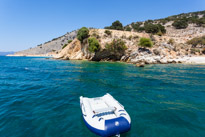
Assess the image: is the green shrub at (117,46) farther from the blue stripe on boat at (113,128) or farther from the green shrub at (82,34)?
the blue stripe on boat at (113,128)

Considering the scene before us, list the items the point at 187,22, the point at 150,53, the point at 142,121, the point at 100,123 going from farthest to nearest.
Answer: the point at 187,22 < the point at 150,53 < the point at 142,121 < the point at 100,123

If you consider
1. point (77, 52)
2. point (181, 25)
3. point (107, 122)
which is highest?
point (181, 25)

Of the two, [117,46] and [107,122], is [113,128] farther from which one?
[117,46]

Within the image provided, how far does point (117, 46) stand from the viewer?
1877 inches

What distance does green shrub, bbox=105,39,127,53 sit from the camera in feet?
155

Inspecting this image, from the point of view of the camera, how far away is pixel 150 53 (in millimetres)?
43250

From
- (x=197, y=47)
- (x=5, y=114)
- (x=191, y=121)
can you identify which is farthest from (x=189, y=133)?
(x=197, y=47)

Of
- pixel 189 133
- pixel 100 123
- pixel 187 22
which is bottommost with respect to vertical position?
pixel 189 133

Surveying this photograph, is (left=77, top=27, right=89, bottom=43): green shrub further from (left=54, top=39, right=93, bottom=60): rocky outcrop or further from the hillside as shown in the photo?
(left=54, top=39, right=93, bottom=60): rocky outcrop

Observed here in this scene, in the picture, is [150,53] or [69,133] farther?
[150,53]

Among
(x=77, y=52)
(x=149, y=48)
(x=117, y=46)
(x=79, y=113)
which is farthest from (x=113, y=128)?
(x=77, y=52)

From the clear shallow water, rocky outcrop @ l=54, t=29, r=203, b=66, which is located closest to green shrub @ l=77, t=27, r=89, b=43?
rocky outcrop @ l=54, t=29, r=203, b=66

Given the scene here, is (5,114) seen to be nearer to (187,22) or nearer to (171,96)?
(171,96)

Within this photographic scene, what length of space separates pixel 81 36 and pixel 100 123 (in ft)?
188
